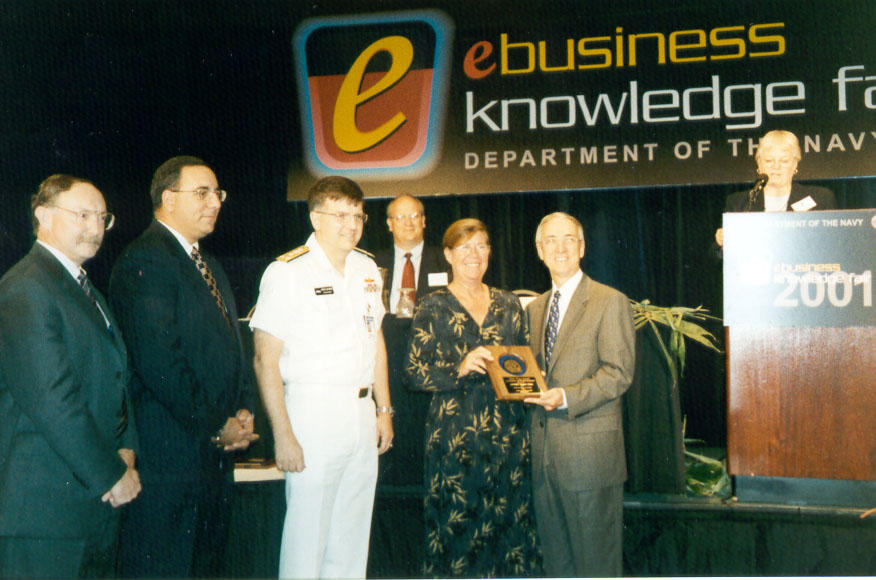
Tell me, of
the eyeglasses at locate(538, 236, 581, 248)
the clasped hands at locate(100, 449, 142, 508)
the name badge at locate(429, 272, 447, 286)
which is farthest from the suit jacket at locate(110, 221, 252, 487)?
the name badge at locate(429, 272, 447, 286)

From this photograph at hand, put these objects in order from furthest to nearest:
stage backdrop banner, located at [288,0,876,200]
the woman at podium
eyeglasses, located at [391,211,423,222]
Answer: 1. stage backdrop banner, located at [288,0,876,200]
2. eyeglasses, located at [391,211,423,222]
3. the woman at podium

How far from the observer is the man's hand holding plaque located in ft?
8.38

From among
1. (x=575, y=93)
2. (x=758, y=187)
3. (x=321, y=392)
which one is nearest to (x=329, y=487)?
(x=321, y=392)

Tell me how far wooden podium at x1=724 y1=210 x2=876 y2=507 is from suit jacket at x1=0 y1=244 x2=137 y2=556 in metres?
2.23

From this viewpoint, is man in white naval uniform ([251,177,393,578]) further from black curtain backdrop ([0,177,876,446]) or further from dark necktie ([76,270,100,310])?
black curtain backdrop ([0,177,876,446])

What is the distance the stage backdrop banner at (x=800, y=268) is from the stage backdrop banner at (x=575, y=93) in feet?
7.62

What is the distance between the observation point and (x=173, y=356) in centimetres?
240

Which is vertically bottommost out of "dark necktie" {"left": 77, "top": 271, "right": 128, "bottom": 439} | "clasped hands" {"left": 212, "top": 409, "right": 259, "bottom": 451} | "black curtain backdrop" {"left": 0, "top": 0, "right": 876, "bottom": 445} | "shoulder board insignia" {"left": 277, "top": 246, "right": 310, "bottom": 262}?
"clasped hands" {"left": 212, "top": 409, "right": 259, "bottom": 451}

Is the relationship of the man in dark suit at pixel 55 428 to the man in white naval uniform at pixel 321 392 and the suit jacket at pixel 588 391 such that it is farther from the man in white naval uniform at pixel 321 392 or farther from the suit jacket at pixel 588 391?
the suit jacket at pixel 588 391

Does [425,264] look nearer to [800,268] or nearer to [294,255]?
[294,255]

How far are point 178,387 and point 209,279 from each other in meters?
0.42

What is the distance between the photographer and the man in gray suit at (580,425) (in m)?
2.65


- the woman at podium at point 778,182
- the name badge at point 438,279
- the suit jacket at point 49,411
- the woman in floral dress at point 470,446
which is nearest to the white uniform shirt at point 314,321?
the woman in floral dress at point 470,446

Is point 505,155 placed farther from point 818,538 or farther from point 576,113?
point 818,538
